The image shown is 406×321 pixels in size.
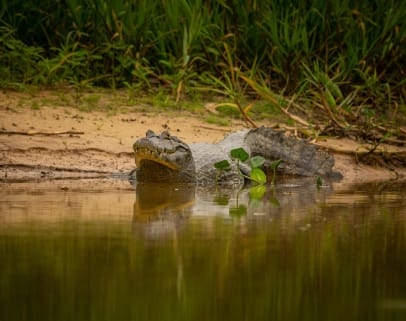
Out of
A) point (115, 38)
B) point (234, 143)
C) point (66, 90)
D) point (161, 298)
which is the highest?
point (115, 38)

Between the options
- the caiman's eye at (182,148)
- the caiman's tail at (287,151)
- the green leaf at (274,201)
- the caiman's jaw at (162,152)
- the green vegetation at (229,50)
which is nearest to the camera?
the green leaf at (274,201)

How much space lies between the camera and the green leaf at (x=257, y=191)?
6500 millimetres

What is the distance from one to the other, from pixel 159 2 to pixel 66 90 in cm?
170

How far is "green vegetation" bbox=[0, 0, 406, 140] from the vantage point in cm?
987

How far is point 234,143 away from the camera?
830cm

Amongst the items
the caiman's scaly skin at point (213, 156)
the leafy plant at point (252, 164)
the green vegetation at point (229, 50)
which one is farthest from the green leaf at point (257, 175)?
the green vegetation at point (229, 50)

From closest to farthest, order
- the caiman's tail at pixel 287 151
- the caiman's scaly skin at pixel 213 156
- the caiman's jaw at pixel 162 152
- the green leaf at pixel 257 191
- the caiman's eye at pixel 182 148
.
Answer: the green leaf at pixel 257 191
the caiman's jaw at pixel 162 152
the caiman's scaly skin at pixel 213 156
the caiman's eye at pixel 182 148
the caiman's tail at pixel 287 151

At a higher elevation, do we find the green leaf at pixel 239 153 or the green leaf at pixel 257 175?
the green leaf at pixel 239 153

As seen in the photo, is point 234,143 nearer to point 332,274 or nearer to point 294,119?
point 294,119

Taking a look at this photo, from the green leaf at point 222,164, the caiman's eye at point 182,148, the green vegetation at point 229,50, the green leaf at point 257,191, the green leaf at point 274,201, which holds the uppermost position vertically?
the green vegetation at point 229,50

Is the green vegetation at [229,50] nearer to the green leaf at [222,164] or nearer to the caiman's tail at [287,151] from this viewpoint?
the caiman's tail at [287,151]

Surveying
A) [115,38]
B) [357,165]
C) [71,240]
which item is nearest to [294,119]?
[357,165]

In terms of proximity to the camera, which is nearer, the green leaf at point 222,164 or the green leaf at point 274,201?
the green leaf at point 274,201

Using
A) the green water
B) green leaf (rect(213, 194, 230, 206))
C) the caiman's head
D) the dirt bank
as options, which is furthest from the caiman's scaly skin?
the green water
